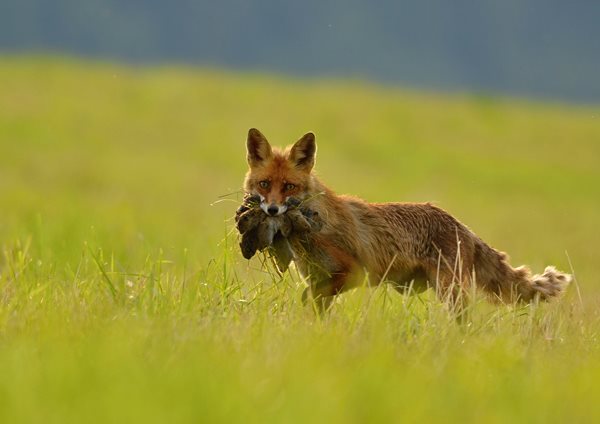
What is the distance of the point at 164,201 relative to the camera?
20609mm

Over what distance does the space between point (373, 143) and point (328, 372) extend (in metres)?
29.2

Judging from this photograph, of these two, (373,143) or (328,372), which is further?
(373,143)

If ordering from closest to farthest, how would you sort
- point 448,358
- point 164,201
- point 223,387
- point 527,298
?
point 223,387, point 448,358, point 527,298, point 164,201

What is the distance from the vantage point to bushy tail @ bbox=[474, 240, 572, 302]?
27.2 ft

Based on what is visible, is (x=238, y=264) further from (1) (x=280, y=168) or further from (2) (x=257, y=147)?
(2) (x=257, y=147)

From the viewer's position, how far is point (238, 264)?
7.21 metres

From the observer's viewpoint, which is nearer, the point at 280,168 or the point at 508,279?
the point at 280,168

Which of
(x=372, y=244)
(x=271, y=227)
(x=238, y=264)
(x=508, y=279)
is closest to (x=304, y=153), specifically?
(x=372, y=244)

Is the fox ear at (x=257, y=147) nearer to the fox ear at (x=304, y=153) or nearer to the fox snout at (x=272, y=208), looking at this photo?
the fox ear at (x=304, y=153)

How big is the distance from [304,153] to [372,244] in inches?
36.3

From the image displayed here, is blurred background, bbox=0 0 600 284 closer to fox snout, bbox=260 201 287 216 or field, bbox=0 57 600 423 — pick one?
field, bbox=0 57 600 423

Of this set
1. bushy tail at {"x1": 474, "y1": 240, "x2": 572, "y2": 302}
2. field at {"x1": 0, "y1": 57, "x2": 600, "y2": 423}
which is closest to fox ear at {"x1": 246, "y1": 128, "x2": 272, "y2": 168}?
field at {"x1": 0, "y1": 57, "x2": 600, "y2": 423}

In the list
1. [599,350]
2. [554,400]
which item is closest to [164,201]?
[599,350]

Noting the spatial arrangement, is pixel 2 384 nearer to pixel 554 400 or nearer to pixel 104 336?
pixel 104 336
